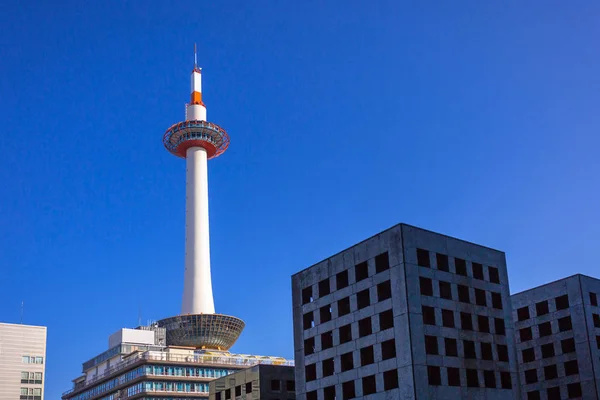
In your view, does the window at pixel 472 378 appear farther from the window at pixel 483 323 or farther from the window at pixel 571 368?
the window at pixel 571 368

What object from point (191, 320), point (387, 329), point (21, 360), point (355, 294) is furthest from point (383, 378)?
point (191, 320)

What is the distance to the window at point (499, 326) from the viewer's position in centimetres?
8562

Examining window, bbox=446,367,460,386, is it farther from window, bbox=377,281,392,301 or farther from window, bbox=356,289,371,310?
window, bbox=356,289,371,310

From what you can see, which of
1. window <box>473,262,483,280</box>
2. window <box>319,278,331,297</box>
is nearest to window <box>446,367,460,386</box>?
window <box>473,262,483,280</box>

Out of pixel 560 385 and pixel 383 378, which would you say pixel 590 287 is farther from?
pixel 383 378

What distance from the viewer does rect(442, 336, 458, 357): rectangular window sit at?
79.7 meters

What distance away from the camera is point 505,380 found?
83312 millimetres

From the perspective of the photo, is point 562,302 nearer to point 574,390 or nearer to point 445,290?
point 574,390

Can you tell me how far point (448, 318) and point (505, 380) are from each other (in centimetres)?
951

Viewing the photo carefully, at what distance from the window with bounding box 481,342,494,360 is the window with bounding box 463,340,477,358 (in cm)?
143

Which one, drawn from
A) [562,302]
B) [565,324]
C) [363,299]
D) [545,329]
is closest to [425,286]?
[363,299]

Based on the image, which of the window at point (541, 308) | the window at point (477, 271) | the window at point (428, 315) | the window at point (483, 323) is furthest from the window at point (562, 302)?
the window at point (428, 315)

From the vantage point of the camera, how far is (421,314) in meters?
78.8

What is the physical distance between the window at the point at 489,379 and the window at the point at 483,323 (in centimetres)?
455
